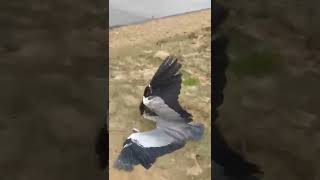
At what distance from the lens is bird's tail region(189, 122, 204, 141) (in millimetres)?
1446

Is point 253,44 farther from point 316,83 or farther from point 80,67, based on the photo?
point 80,67

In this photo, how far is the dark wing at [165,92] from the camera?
4.87 feet

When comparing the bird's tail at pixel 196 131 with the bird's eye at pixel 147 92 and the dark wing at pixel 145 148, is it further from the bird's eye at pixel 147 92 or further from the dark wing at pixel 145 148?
the bird's eye at pixel 147 92

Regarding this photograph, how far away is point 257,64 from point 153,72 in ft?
1.67

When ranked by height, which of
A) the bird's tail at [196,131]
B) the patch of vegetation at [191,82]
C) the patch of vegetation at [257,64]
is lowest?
the bird's tail at [196,131]

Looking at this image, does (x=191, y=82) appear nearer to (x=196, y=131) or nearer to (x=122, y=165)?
(x=196, y=131)

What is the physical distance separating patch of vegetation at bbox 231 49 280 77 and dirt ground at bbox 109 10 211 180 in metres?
0.27

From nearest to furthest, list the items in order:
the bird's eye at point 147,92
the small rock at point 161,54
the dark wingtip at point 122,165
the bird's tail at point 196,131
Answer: the dark wingtip at point 122,165
the bird's tail at point 196,131
the bird's eye at point 147,92
the small rock at point 161,54

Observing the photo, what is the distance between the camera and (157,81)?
155 centimetres

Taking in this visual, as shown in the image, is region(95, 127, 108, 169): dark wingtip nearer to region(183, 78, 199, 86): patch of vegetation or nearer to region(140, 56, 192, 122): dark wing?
region(140, 56, 192, 122): dark wing

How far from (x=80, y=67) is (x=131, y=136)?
0.34 meters

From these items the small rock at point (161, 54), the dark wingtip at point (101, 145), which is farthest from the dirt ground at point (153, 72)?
the dark wingtip at point (101, 145)

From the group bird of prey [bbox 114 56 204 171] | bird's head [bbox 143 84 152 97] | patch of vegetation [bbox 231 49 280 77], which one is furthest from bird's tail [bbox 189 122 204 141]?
patch of vegetation [bbox 231 49 280 77]

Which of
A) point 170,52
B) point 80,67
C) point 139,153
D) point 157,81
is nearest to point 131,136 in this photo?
point 139,153
